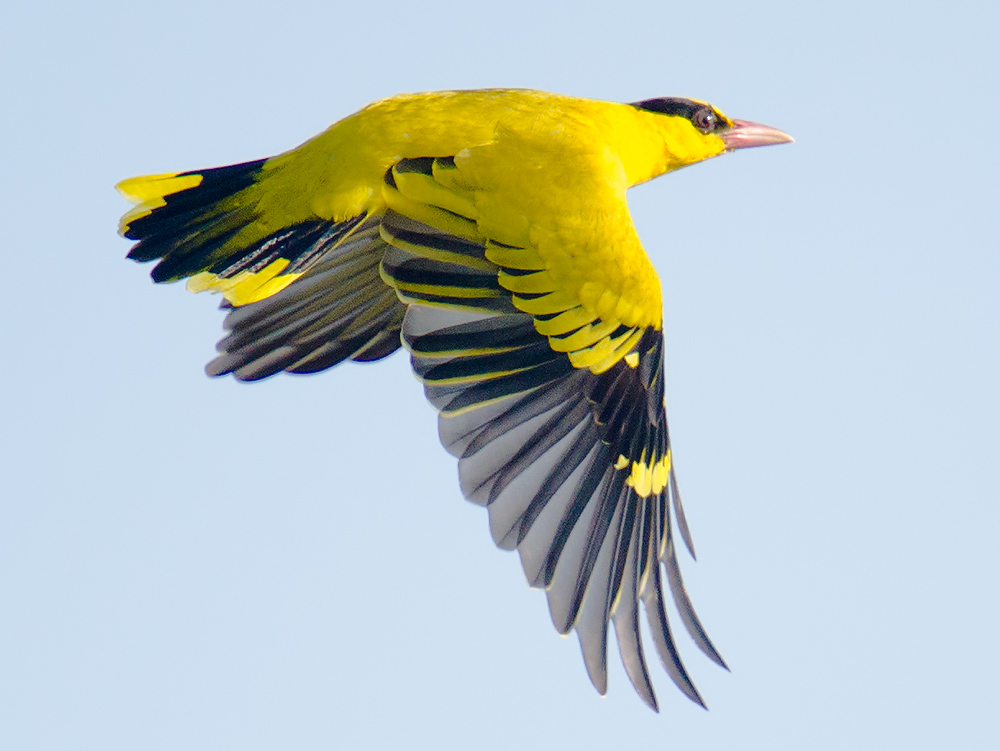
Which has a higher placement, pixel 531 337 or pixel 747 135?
pixel 747 135

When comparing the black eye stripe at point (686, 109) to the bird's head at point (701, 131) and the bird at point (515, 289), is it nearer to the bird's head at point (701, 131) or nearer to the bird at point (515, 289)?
the bird's head at point (701, 131)

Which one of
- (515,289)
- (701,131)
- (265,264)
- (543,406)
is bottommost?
(543,406)

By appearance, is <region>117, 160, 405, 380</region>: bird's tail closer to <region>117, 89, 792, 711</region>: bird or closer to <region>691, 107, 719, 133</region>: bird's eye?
<region>117, 89, 792, 711</region>: bird

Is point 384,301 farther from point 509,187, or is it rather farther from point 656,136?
point 656,136

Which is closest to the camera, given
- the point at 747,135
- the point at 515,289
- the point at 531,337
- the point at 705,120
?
the point at 515,289

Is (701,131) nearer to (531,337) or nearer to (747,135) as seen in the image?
(747,135)

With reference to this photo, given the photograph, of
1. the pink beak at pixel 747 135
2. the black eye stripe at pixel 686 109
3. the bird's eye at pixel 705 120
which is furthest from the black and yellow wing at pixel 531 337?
the pink beak at pixel 747 135

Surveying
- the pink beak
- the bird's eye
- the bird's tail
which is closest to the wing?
the bird's tail

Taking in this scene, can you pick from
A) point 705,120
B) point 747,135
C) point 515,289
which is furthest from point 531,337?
point 747,135
